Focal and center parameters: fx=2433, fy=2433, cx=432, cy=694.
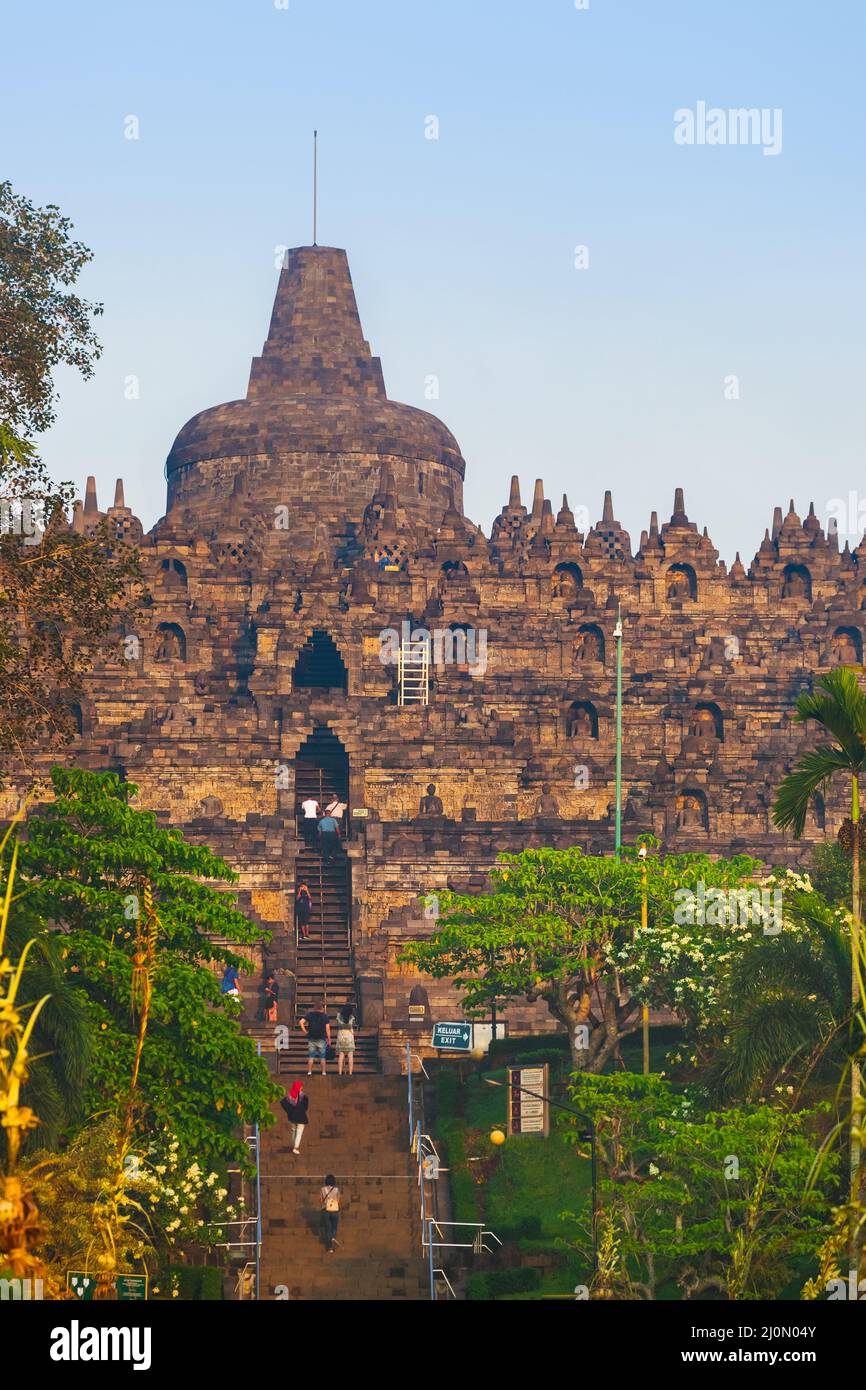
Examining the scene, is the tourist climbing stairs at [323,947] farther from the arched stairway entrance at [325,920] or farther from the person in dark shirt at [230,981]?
the person in dark shirt at [230,981]

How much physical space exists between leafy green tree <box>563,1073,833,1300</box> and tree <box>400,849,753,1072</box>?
364 inches

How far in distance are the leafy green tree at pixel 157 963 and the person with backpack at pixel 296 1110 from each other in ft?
12.7

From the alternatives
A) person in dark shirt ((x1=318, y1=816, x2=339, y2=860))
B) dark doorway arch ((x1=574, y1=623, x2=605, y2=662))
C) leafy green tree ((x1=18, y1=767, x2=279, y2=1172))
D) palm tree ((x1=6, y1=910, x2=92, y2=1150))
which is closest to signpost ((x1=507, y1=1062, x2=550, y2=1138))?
leafy green tree ((x1=18, y1=767, x2=279, y2=1172))

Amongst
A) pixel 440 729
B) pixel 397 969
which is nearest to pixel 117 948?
pixel 397 969

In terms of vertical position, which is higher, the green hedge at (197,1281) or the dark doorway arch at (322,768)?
the dark doorway arch at (322,768)

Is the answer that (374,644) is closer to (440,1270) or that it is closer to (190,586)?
(190,586)

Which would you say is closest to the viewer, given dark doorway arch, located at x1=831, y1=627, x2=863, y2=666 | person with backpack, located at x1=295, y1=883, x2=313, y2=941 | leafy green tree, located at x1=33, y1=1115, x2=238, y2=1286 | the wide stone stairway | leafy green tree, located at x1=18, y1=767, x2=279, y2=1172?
leafy green tree, located at x1=33, y1=1115, x2=238, y2=1286

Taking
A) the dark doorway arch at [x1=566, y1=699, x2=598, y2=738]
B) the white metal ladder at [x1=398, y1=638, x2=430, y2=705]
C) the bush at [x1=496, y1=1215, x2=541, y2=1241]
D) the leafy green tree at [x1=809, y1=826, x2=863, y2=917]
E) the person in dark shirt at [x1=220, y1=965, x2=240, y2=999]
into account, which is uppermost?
the white metal ladder at [x1=398, y1=638, x2=430, y2=705]

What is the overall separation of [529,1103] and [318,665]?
36.1 metres

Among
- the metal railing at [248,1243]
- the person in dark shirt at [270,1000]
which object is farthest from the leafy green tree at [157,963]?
the person in dark shirt at [270,1000]

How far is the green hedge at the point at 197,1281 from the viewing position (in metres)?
44.7

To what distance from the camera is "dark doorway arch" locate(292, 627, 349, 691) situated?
84750mm

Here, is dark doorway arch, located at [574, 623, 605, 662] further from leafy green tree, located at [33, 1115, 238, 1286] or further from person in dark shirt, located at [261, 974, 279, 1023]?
leafy green tree, located at [33, 1115, 238, 1286]
